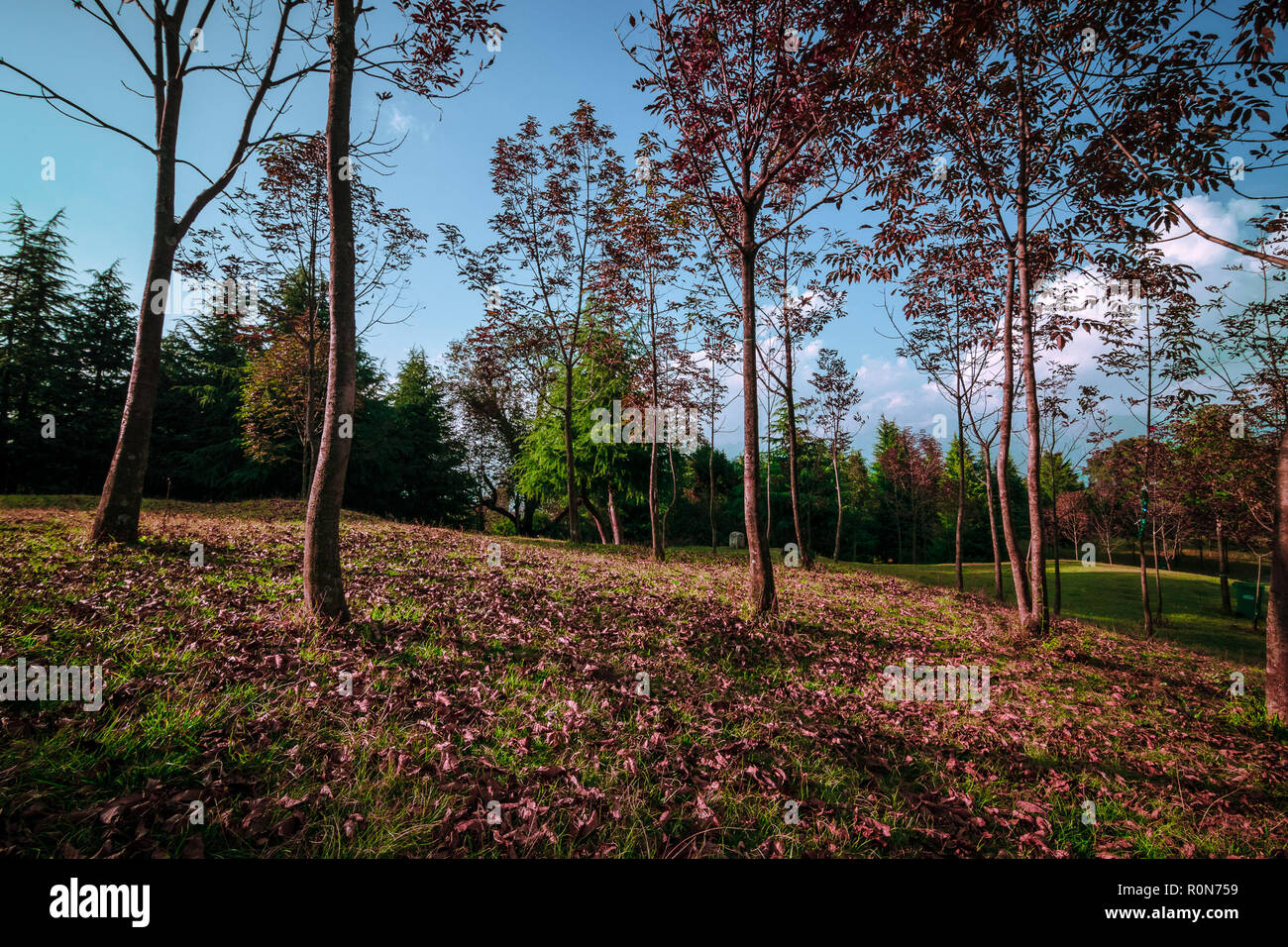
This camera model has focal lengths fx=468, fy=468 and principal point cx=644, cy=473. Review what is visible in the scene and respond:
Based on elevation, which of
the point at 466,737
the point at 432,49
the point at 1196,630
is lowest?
the point at 1196,630

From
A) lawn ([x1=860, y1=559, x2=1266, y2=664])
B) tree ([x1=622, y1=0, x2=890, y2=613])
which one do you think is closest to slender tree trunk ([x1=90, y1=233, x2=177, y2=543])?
tree ([x1=622, y1=0, x2=890, y2=613])

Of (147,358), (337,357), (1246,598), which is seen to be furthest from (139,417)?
(1246,598)

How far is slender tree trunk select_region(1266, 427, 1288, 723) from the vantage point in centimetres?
546

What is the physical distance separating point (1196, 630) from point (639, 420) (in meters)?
23.8

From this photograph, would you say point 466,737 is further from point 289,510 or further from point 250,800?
point 289,510

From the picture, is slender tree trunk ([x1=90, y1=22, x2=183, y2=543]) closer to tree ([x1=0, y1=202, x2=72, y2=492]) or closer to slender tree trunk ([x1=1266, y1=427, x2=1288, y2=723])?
slender tree trunk ([x1=1266, y1=427, x2=1288, y2=723])

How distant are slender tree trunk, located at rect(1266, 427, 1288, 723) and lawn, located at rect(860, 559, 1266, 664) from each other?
11.0 m

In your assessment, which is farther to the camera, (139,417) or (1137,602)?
→ (1137,602)

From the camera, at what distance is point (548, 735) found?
154 inches

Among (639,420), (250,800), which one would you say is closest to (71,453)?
(639,420)

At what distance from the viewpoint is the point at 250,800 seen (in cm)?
273

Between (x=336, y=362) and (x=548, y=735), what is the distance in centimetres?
491

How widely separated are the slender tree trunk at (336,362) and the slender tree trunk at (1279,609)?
11.0 metres

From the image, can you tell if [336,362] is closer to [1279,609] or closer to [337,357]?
[337,357]
